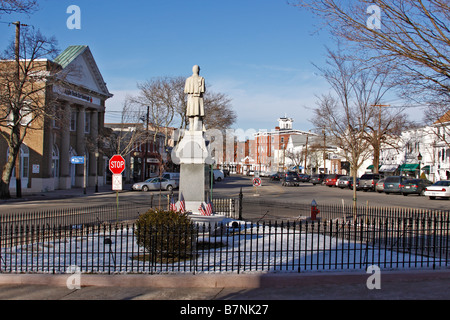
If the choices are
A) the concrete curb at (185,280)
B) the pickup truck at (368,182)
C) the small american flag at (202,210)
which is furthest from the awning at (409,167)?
A: the concrete curb at (185,280)

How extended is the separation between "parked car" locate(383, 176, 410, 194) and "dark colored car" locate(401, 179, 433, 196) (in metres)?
0.44

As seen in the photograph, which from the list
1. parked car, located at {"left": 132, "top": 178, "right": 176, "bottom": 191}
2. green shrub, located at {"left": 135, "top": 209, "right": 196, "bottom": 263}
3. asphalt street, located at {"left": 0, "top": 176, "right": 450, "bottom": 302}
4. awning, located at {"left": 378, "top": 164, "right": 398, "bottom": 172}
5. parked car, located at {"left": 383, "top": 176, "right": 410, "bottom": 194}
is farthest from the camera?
awning, located at {"left": 378, "top": 164, "right": 398, "bottom": 172}

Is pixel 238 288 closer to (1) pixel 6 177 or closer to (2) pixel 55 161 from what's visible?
(1) pixel 6 177

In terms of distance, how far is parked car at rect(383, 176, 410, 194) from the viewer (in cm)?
3991

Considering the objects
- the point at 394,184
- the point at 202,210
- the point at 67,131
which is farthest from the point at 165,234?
the point at 394,184

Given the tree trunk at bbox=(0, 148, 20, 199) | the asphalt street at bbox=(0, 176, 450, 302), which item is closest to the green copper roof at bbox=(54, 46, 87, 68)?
the tree trunk at bbox=(0, 148, 20, 199)

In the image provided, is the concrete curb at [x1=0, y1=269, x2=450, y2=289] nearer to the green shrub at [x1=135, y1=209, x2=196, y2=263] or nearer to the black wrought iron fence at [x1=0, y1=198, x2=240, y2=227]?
the green shrub at [x1=135, y1=209, x2=196, y2=263]

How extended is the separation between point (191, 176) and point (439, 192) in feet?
80.5

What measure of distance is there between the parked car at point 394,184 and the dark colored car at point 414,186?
0.44 metres

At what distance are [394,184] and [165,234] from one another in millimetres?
35156

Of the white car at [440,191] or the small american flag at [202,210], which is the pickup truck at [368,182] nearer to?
the white car at [440,191]

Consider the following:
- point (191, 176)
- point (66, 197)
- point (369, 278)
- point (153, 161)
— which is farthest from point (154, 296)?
point (153, 161)

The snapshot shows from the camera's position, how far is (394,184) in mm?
40406

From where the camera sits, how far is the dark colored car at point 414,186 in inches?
1511
